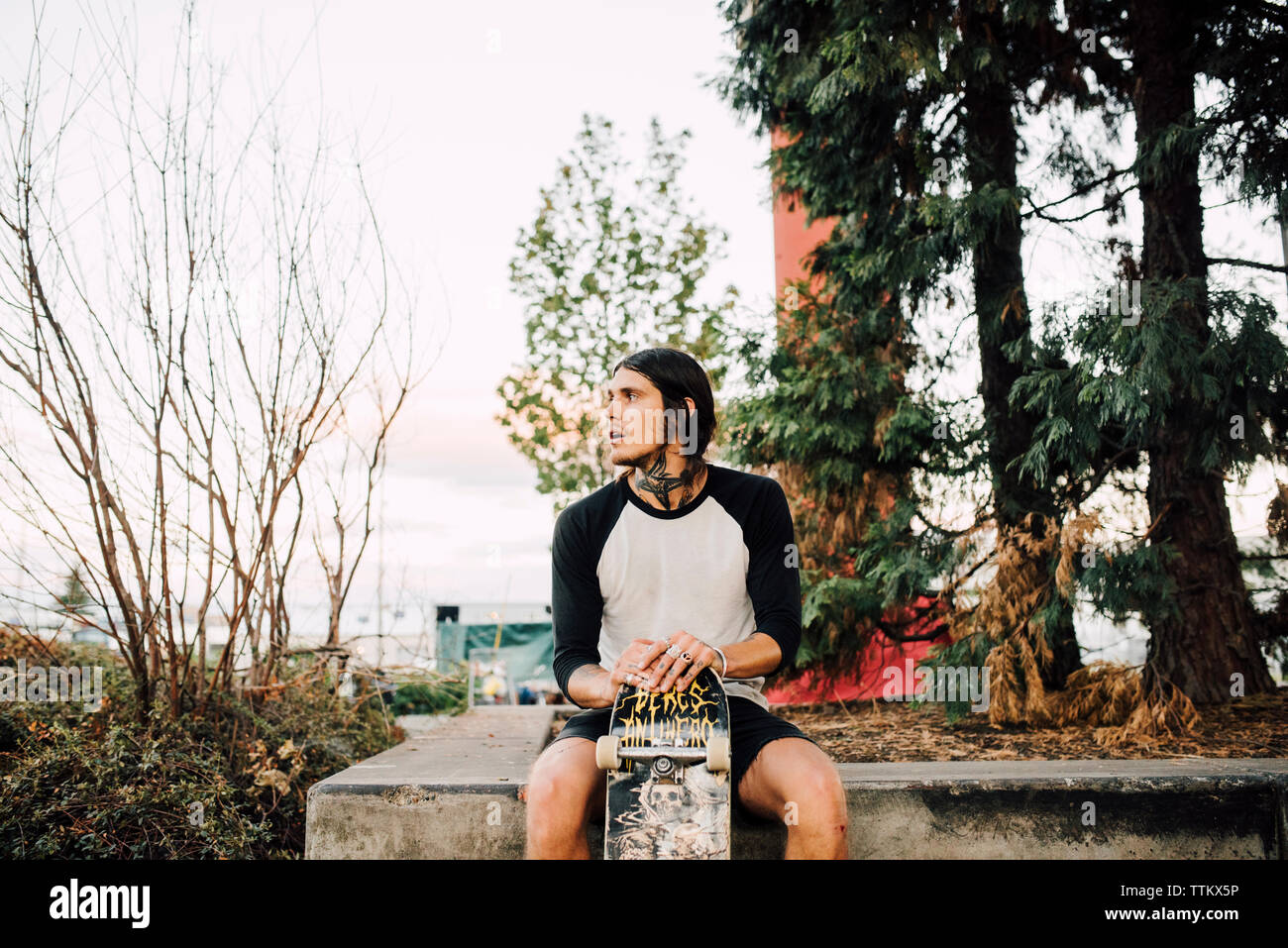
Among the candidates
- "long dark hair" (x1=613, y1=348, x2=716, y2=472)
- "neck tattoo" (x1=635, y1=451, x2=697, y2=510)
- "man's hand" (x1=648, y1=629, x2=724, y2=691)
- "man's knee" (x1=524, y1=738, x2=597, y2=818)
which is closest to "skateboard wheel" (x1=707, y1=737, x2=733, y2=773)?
"man's hand" (x1=648, y1=629, x2=724, y2=691)

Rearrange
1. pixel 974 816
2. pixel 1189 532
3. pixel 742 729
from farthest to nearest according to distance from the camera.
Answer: pixel 1189 532 < pixel 974 816 < pixel 742 729

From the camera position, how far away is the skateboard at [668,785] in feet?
6.72

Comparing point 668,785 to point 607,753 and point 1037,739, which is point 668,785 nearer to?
point 607,753

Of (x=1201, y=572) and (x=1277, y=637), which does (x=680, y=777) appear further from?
(x=1277, y=637)

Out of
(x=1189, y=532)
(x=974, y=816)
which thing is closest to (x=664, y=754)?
(x=974, y=816)

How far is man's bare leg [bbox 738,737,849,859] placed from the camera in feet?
6.77

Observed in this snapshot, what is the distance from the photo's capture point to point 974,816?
2797 millimetres

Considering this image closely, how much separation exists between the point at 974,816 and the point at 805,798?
41.1 inches

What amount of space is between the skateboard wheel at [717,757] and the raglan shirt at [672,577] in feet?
1.34

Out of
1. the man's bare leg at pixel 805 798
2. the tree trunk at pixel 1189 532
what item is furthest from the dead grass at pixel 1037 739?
the man's bare leg at pixel 805 798

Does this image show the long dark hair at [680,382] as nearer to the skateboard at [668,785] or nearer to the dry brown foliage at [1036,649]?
the skateboard at [668,785]

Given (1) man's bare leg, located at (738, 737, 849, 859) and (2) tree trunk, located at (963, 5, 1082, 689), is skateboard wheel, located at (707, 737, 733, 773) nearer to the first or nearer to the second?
(1) man's bare leg, located at (738, 737, 849, 859)

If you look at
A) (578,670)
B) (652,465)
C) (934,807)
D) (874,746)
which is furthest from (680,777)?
(874,746)

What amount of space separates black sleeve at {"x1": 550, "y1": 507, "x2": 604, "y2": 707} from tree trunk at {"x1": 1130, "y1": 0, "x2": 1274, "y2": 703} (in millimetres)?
3278
